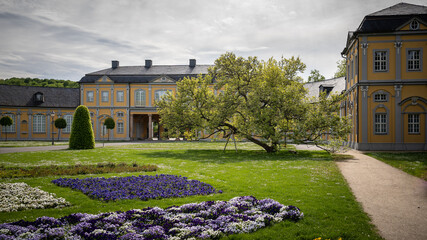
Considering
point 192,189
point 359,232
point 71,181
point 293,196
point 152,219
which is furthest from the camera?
point 71,181

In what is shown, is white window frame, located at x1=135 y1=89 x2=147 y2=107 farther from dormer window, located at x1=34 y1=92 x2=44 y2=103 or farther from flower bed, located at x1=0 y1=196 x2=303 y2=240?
flower bed, located at x1=0 y1=196 x2=303 y2=240

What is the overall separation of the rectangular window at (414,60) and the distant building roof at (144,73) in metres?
28.0

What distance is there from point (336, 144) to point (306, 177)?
34.1 ft

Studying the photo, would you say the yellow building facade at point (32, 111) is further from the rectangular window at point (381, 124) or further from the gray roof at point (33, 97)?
the rectangular window at point (381, 124)

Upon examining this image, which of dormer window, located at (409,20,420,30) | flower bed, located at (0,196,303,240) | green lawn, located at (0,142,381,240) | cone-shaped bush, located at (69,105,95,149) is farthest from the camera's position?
cone-shaped bush, located at (69,105,95,149)

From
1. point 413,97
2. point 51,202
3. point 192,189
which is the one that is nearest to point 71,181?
point 51,202

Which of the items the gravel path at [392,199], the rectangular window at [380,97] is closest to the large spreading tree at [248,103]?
the rectangular window at [380,97]

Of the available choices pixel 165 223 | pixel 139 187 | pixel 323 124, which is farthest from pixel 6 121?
pixel 165 223

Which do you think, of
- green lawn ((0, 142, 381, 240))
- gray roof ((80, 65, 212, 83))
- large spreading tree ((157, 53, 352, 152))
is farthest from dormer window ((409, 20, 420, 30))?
gray roof ((80, 65, 212, 83))

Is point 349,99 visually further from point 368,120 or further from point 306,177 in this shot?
point 306,177

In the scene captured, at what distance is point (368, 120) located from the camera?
24.4m

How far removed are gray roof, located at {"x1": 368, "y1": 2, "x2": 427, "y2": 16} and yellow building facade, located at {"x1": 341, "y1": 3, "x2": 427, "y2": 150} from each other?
7cm

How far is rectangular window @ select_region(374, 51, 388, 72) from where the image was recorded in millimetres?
24641

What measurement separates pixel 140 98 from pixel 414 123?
36.4 metres
